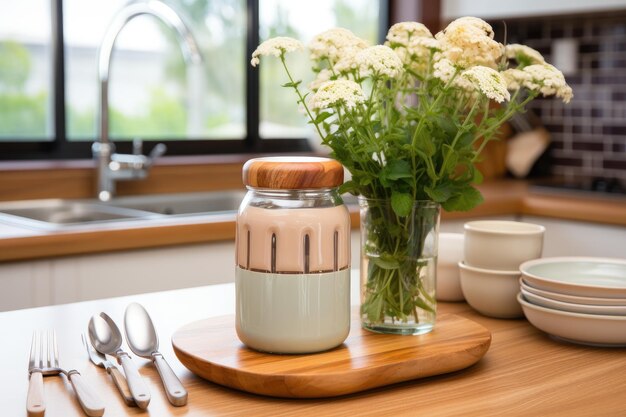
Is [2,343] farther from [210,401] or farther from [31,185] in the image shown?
[31,185]

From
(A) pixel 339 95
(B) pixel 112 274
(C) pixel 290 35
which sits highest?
(C) pixel 290 35

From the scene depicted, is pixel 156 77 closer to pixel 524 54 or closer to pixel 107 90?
pixel 107 90

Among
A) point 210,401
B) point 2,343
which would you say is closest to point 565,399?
point 210,401

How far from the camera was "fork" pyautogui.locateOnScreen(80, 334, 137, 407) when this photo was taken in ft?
3.12

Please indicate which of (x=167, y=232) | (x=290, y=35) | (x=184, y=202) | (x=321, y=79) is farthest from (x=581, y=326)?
(x=290, y=35)

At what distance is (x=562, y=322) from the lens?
1205 millimetres

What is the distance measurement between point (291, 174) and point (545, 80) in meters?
0.38


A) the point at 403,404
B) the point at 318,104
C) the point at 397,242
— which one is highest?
the point at 318,104

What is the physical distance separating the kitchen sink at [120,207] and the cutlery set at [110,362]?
1218mm

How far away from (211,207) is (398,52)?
6.07 ft

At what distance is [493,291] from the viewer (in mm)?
1339

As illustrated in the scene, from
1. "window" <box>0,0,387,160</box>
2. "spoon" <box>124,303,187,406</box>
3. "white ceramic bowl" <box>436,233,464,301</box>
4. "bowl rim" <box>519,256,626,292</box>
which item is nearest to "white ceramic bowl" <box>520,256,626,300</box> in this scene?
"bowl rim" <box>519,256,626,292</box>

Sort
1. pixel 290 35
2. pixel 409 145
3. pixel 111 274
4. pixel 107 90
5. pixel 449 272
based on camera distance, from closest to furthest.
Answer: pixel 409 145, pixel 449 272, pixel 111 274, pixel 107 90, pixel 290 35

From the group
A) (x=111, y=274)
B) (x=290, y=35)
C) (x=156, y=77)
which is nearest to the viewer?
(x=111, y=274)
